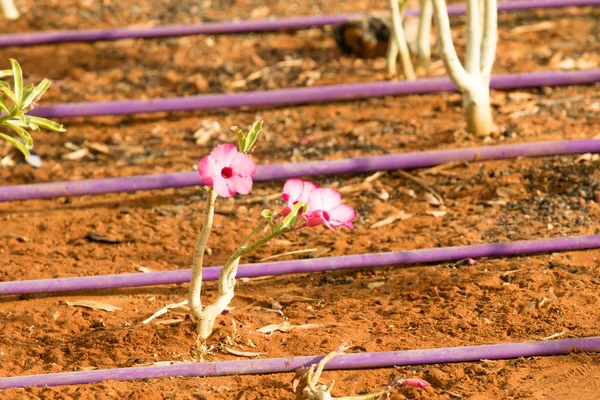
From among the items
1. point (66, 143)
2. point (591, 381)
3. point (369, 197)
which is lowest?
point (591, 381)

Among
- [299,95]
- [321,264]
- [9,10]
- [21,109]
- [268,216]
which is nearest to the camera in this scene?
[268,216]

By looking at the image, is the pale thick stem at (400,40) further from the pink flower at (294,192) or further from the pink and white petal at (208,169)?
the pink and white petal at (208,169)

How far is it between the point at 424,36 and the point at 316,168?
142 centimetres

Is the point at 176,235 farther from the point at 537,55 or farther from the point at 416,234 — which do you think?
the point at 537,55

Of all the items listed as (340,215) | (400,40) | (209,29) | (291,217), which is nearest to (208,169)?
(291,217)

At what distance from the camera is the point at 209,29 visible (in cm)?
571

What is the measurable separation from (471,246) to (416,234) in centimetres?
37

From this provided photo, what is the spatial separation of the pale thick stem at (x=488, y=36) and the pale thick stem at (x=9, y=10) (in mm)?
3241

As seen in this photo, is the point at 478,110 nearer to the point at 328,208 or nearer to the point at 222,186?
the point at 328,208

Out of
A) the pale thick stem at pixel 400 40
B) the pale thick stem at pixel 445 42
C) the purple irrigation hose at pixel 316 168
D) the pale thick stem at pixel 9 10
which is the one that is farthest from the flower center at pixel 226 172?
the pale thick stem at pixel 9 10

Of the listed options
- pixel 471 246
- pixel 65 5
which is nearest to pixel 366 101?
pixel 471 246

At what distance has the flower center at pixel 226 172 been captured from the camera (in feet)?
8.80

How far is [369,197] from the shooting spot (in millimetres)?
4172

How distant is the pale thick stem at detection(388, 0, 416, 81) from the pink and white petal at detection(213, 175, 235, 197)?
7.97 feet
